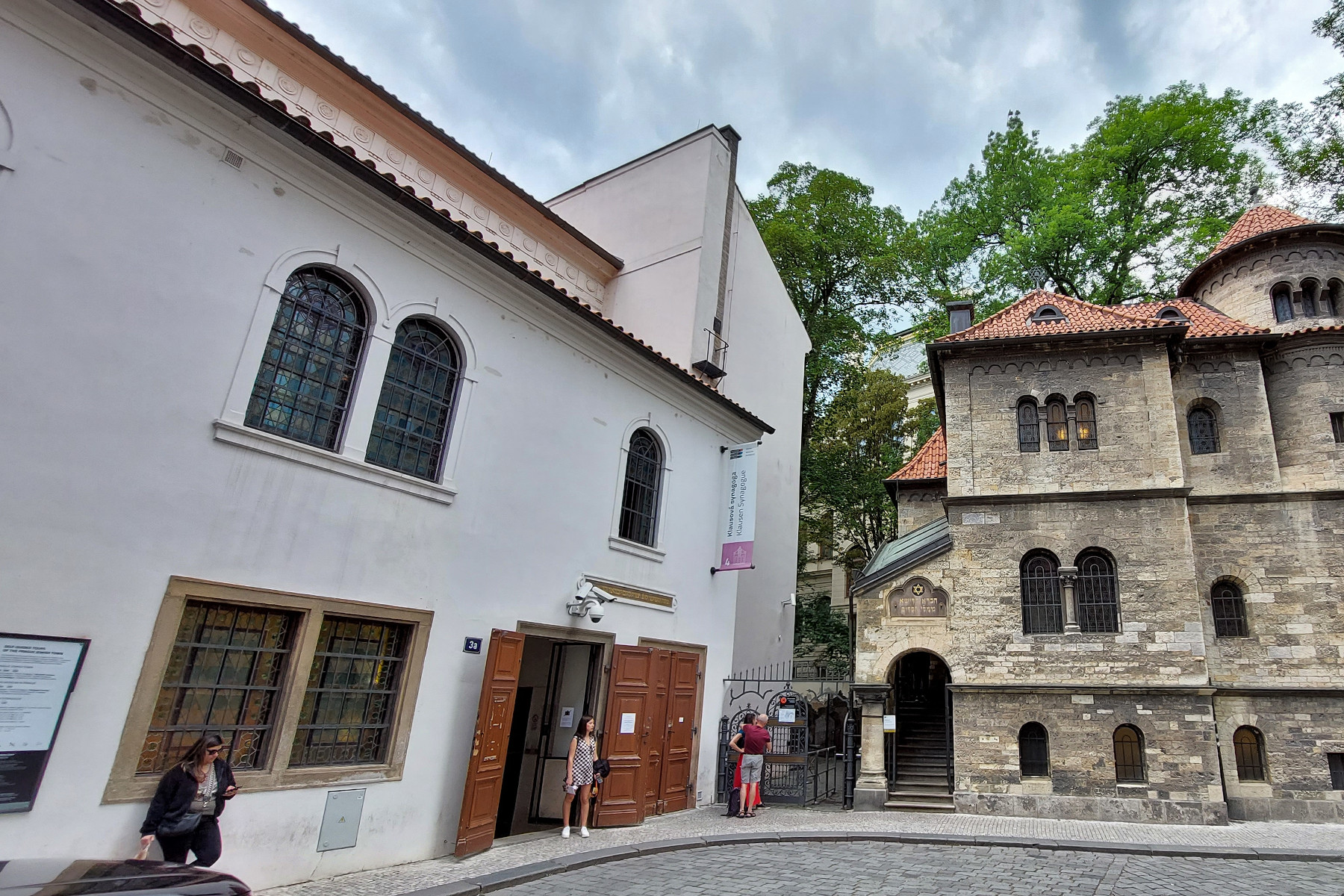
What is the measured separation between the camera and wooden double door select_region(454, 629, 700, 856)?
8.36 metres

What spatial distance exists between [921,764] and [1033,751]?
2.52 metres

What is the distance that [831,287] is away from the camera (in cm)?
2838

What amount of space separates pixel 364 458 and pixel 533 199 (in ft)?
28.5

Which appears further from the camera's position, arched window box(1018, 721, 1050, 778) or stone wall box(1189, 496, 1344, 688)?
stone wall box(1189, 496, 1344, 688)

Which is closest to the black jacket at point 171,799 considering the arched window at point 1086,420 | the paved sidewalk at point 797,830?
the paved sidewalk at point 797,830

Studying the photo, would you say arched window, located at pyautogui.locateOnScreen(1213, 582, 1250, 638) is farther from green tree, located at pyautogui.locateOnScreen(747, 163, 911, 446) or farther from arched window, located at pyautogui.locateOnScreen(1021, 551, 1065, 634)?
green tree, located at pyautogui.locateOnScreen(747, 163, 911, 446)

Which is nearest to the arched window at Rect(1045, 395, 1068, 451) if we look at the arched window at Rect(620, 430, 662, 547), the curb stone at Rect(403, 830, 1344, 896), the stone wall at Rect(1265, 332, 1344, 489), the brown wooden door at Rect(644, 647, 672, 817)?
the stone wall at Rect(1265, 332, 1344, 489)

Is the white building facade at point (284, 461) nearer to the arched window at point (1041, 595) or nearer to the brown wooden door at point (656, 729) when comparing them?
the brown wooden door at point (656, 729)

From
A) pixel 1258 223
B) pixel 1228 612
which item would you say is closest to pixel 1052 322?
pixel 1228 612

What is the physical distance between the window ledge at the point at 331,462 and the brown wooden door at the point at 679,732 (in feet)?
16.7

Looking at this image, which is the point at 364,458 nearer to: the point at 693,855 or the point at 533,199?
the point at 693,855

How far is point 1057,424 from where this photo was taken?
15516 mm

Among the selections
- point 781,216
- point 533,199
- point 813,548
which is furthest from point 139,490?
point 813,548

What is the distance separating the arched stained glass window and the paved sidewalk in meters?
3.49
